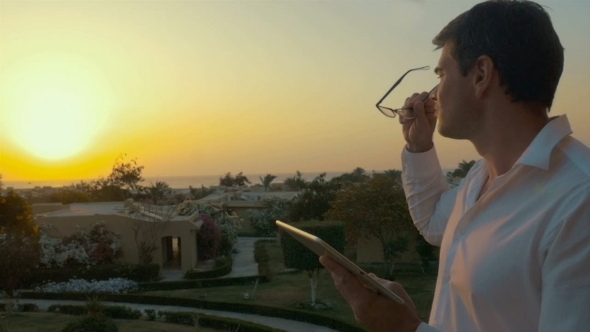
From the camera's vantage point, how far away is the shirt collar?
1693mm

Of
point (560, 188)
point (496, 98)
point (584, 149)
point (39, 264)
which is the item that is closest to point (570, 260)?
point (560, 188)

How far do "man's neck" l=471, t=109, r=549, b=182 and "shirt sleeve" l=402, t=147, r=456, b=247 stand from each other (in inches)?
20.9

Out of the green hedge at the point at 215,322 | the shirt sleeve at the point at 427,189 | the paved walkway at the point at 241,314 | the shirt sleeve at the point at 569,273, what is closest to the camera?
the shirt sleeve at the point at 569,273

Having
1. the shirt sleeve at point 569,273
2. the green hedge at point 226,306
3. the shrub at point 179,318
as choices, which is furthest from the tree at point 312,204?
the shirt sleeve at point 569,273

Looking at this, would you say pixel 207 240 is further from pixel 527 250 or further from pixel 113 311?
pixel 527 250

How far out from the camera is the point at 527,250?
159 centimetres

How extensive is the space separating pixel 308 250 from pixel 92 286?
27.0ft

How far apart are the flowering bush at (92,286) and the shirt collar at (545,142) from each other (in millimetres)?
21747

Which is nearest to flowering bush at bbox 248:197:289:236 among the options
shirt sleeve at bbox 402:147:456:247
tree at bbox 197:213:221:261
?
tree at bbox 197:213:221:261

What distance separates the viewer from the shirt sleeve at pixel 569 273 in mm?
1474

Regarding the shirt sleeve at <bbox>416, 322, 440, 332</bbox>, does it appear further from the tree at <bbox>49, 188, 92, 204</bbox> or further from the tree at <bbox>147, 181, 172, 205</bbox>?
the tree at <bbox>49, 188, 92, 204</bbox>

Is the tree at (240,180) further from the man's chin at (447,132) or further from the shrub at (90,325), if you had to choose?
the man's chin at (447,132)

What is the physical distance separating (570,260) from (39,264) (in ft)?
81.5

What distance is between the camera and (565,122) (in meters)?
1.79
